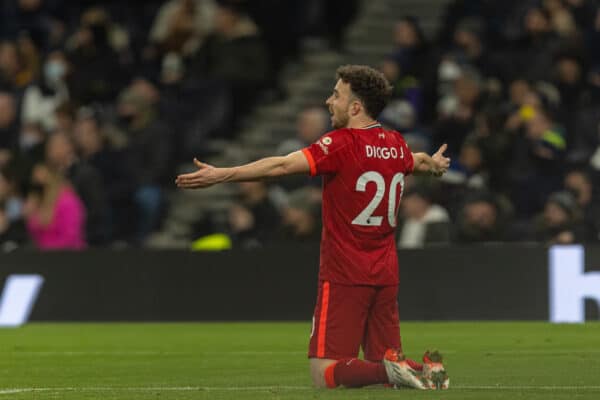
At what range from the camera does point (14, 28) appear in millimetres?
26047

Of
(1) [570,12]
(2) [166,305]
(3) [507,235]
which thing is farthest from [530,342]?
(1) [570,12]

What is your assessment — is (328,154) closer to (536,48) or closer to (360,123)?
(360,123)

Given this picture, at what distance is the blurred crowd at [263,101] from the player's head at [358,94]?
807 centimetres

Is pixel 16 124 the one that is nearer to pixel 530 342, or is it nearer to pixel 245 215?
pixel 245 215

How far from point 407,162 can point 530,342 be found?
190 inches

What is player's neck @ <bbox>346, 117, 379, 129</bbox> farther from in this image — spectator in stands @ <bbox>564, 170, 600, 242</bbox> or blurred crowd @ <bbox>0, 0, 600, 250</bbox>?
spectator in stands @ <bbox>564, 170, 600, 242</bbox>

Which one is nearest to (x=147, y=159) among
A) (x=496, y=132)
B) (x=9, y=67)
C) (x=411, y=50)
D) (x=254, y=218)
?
(x=254, y=218)

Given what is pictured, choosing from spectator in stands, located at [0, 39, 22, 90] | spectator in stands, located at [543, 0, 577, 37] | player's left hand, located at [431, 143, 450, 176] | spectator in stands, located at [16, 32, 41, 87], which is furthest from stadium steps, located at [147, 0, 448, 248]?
player's left hand, located at [431, 143, 450, 176]

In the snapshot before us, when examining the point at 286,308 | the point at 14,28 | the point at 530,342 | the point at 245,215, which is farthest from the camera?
the point at 14,28

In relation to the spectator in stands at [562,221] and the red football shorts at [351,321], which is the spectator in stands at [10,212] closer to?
the spectator in stands at [562,221]

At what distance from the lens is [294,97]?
76.4ft

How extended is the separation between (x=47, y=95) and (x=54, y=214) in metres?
4.46

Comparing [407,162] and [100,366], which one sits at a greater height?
[407,162]

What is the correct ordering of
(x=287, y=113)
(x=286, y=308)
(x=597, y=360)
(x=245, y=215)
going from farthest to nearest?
(x=287, y=113) < (x=245, y=215) < (x=286, y=308) < (x=597, y=360)
